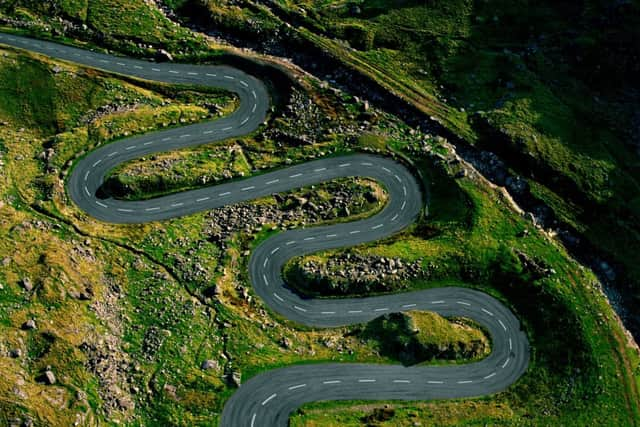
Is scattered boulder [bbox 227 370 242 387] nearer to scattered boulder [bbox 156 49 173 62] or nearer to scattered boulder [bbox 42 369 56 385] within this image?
scattered boulder [bbox 42 369 56 385]

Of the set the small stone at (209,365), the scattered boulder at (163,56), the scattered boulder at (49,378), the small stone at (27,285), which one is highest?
the scattered boulder at (163,56)

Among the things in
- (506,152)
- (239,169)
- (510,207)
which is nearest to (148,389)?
(239,169)

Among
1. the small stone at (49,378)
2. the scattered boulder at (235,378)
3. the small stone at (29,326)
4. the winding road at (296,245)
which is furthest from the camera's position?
the winding road at (296,245)

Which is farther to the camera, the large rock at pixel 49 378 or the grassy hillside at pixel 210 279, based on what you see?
the grassy hillside at pixel 210 279

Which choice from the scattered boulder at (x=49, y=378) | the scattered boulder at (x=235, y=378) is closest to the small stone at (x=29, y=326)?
the scattered boulder at (x=49, y=378)

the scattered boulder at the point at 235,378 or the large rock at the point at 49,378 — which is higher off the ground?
the scattered boulder at the point at 235,378

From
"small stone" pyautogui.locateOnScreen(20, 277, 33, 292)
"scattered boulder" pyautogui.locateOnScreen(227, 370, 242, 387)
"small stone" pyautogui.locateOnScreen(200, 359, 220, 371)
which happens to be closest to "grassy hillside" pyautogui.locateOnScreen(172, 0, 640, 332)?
"scattered boulder" pyautogui.locateOnScreen(227, 370, 242, 387)

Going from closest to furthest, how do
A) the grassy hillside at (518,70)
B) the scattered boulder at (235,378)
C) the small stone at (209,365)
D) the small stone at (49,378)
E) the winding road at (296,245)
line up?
the small stone at (49,378) → the scattered boulder at (235,378) → the winding road at (296,245) → the small stone at (209,365) → the grassy hillside at (518,70)

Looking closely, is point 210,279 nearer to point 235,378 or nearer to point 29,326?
point 235,378

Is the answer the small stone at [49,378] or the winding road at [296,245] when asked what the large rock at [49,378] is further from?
the winding road at [296,245]
